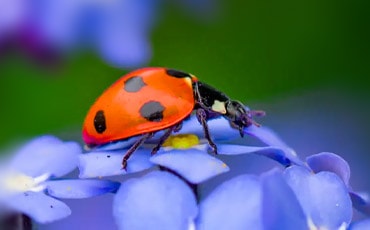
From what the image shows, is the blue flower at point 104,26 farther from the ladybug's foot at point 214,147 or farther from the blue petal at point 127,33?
the ladybug's foot at point 214,147

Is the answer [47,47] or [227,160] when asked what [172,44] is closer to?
[47,47]

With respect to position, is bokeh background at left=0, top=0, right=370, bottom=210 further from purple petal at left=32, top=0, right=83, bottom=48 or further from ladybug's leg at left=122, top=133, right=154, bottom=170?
ladybug's leg at left=122, top=133, right=154, bottom=170

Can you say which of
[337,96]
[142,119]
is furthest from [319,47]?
[142,119]

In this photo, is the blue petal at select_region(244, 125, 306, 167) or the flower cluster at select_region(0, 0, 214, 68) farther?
the flower cluster at select_region(0, 0, 214, 68)

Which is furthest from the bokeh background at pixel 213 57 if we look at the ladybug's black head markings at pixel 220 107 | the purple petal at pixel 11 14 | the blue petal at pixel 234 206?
the blue petal at pixel 234 206

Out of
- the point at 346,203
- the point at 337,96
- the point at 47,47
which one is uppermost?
the point at 346,203

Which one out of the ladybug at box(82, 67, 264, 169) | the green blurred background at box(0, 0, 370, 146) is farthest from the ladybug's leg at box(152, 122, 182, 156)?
the green blurred background at box(0, 0, 370, 146)
